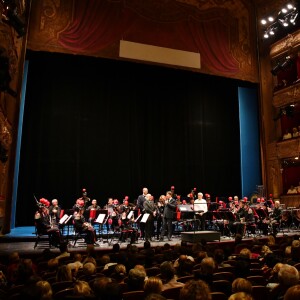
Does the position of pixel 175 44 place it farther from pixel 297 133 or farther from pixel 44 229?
pixel 44 229

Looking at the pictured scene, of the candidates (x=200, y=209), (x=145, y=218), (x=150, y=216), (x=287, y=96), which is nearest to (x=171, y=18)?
(x=287, y=96)

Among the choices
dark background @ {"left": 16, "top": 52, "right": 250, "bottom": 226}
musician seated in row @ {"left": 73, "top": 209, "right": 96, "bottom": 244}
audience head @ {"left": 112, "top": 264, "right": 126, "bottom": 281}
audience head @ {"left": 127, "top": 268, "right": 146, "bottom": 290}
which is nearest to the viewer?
audience head @ {"left": 127, "top": 268, "right": 146, "bottom": 290}

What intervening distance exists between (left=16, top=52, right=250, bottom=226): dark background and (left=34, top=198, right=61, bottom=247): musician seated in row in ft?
18.4

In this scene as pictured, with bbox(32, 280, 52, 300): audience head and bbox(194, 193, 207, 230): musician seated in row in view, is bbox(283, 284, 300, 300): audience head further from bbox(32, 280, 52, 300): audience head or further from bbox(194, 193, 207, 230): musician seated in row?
bbox(194, 193, 207, 230): musician seated in row

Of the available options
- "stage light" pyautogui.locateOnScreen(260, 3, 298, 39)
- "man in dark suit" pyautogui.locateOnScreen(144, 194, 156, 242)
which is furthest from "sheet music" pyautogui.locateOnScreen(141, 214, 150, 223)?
"stage light" pyautogui.locateOnScreen(260, 3, 298, 39)

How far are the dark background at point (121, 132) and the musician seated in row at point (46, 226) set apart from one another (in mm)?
5618

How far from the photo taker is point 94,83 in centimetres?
1722

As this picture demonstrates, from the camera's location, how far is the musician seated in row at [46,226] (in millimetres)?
9344

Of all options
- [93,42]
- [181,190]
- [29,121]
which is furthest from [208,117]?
[29,121]

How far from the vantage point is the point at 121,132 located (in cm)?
1744

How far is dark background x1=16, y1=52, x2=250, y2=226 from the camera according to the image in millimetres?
15656

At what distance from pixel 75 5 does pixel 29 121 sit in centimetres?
554

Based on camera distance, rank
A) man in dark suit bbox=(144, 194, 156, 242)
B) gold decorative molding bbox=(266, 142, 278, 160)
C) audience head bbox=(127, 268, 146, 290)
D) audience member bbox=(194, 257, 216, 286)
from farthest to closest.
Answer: gold decorative molding bbox=(266, 142, 278, 160) → man in dark suit bbox=(144, 194, 156, 242) → audience member bbox=(194, 257, 216, 286) → audience head bbox=(127, 268, 146, 290)

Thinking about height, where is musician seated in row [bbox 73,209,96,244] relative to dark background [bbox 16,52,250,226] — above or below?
below
